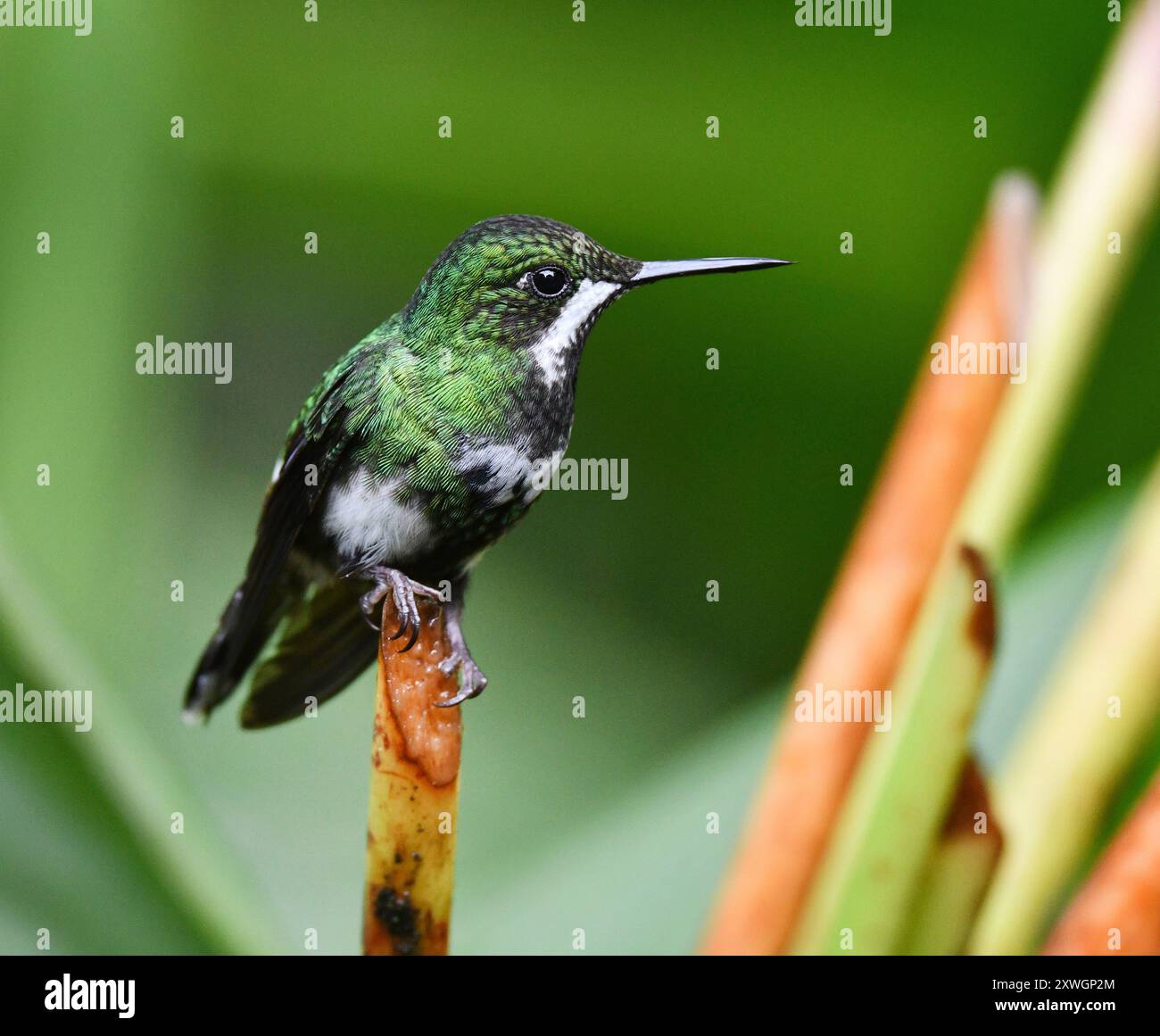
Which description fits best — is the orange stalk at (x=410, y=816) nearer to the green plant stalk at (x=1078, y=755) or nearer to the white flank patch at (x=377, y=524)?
the white flank patch at (x=377, y=524)

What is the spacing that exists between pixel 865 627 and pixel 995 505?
13cm

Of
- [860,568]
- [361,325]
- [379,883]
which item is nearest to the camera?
[379,883]

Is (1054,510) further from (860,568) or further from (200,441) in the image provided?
(200,441)


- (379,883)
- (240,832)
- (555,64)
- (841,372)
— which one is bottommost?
(240,832)

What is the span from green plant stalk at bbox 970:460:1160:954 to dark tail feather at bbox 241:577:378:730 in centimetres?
39

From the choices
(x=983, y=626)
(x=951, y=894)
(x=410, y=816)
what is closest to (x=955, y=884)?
(x=951, y=894)

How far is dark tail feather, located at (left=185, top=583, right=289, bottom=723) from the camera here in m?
0.79

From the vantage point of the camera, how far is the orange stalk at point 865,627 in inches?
26.0

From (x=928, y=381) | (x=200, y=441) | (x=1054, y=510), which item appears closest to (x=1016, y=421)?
(x=928, y=381)

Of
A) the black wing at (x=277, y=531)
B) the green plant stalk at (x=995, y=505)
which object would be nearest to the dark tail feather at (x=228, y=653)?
the black wing at (x=277, y=531)

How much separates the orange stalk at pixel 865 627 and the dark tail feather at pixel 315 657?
0.89 ft

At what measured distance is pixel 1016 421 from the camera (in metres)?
0.78

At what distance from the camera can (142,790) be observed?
73 cm

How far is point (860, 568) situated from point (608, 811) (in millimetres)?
423
